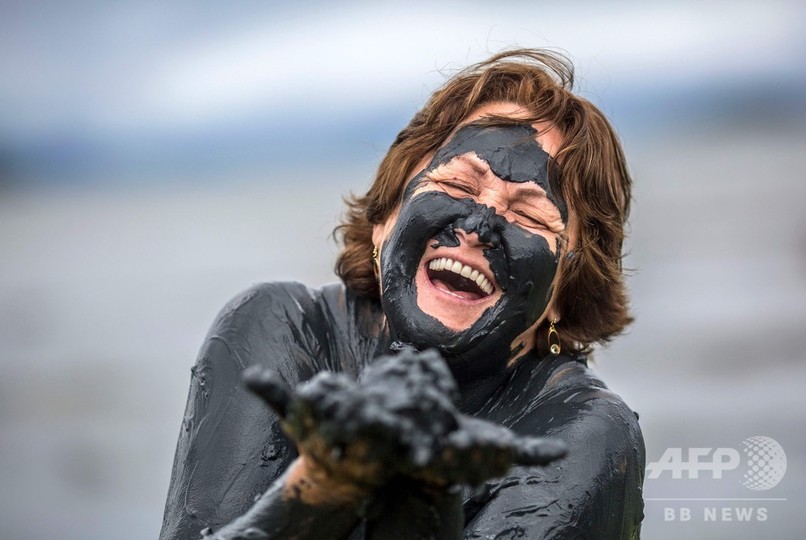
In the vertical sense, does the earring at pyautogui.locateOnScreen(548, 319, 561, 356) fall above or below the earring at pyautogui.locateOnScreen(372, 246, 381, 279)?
below

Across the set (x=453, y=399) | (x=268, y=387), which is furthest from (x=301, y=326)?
(x=268, y=387)

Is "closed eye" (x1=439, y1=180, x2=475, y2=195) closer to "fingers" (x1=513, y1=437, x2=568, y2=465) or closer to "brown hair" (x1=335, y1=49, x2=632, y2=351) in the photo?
"brown hair" (x1=335, y1=49, x2=632, y2=351)

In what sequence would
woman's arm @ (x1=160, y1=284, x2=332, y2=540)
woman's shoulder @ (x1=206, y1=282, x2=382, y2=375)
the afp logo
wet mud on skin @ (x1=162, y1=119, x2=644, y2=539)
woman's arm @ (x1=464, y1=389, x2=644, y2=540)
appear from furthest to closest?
the afp logo, woman's shoulder @ (x1=206, y1=282, x2=382, y2=375), woman's arm @ (x1=160, y1=284, x2=332, y2=540), woman's arm @ (x1=464, y1=389, x2=644, y2=540), wet mud on skin @ (x1=162, y1=119, x2=644, y2=539)

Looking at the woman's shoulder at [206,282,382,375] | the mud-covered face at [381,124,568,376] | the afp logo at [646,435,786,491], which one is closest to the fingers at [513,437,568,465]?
the mud-covered face at [381,124,568,376]

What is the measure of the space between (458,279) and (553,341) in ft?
1.00

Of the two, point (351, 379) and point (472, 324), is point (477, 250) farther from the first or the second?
point (351, 379)

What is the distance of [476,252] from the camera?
1902 mm

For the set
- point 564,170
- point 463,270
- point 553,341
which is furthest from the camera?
point 553,341

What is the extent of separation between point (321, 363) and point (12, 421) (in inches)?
98.1

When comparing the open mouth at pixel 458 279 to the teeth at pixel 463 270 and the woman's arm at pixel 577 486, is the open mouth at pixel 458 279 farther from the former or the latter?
the woman's arm at pixel 577 486

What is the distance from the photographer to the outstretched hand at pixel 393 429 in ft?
4.13

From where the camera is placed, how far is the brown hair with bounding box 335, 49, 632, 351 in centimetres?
206

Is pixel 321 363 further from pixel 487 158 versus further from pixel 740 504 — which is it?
pixel 740 504

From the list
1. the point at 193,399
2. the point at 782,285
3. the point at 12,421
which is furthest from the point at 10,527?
the point at 782,285
